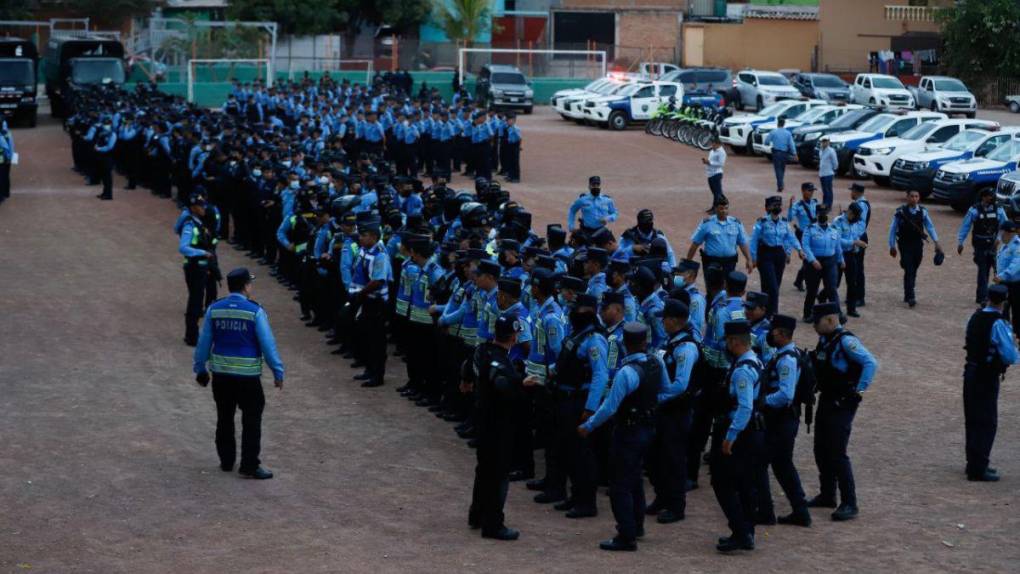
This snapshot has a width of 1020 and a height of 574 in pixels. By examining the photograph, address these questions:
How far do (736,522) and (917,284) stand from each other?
12.7m

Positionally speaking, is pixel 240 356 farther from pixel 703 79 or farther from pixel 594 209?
pixel 703 79

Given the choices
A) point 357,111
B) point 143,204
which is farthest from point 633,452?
point 357,111

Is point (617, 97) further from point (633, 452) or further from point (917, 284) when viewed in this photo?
point (633, 452)

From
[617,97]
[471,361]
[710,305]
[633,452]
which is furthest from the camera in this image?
[617,97]

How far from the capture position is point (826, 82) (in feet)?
173

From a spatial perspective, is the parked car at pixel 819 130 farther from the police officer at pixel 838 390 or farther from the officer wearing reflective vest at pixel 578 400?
the officer wearing reflective vest at pixel 578 400

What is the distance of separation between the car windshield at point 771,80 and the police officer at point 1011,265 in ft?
111

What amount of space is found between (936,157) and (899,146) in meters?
2.28

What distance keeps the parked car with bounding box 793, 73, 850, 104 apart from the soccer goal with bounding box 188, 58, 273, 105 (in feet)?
61.9

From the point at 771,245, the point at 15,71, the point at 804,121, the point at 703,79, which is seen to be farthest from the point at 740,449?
the point at 703,79

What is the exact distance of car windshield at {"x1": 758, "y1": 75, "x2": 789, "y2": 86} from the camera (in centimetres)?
5091

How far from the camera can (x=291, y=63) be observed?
58.5 m

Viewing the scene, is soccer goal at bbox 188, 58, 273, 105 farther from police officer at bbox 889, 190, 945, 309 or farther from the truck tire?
police officer at bbox 889, 190, 945, 309

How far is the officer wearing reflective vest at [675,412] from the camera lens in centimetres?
1072
